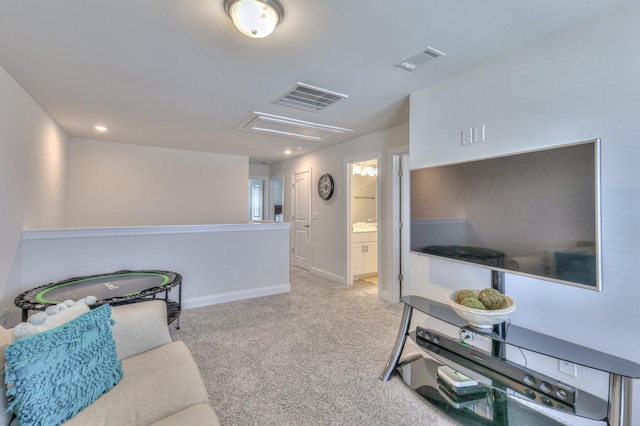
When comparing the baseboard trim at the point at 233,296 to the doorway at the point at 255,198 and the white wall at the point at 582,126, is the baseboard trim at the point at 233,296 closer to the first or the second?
the white wall at the point at 582,126

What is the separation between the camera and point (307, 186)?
18.4 feet

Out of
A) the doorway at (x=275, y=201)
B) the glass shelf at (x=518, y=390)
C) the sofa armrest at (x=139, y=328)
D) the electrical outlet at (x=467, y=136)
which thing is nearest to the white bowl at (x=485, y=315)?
the glass shelf at (x=518, y=390)

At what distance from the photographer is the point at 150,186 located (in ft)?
16.2

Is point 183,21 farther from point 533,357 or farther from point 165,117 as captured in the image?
point 533,357

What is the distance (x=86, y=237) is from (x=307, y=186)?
3528 mm

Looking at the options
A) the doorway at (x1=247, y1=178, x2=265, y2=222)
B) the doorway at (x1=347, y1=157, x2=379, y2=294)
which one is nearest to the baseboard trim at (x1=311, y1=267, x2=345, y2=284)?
the doorway at (x1=347, y1=157, x2=379, y2=294)

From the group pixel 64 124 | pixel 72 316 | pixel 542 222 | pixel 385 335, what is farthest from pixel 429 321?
pixel 64 124

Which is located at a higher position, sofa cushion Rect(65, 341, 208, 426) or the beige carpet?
sofa cushion Rect(65, 341, 208, 426)

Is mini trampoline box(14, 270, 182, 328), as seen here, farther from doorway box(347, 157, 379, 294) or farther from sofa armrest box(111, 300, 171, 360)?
doorway box(347, 157, 379, 294)

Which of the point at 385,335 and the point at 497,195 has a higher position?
the point at 497,195

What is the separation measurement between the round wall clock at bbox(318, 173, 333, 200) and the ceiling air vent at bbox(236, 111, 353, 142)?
2.80ft

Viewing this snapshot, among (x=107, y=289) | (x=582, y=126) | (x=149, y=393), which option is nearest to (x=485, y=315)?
(x=582, y=126)

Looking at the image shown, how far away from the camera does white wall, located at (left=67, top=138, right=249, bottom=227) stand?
14.6 ft

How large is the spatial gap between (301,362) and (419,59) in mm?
2537
